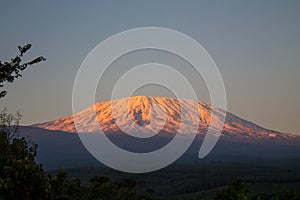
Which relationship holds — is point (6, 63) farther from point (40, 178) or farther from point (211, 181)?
point (211, 181)

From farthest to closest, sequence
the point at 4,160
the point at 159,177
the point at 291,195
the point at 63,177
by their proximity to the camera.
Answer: the point at 159,177, the point at 291,195, the point at 4,160, the point at 63,177

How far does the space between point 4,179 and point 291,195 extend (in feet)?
40.4

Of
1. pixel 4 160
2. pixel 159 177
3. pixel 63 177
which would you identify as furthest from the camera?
pixel 159 177

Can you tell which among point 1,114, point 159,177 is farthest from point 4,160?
point 159,177

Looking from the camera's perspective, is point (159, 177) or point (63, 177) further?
point (159, 177)

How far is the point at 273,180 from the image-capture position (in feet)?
525

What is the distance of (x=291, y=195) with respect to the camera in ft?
63.6

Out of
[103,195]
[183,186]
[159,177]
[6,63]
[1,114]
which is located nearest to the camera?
[6,63]

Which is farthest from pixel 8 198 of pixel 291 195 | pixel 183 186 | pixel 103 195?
pixel 183 186

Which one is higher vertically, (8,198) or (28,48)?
(28,48)

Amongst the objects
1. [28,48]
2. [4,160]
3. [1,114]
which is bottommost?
[4,160]

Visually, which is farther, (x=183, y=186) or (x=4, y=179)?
(x=183, y=186)

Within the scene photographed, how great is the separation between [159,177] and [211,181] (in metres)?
33.0

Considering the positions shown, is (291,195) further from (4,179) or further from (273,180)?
(273,180)
